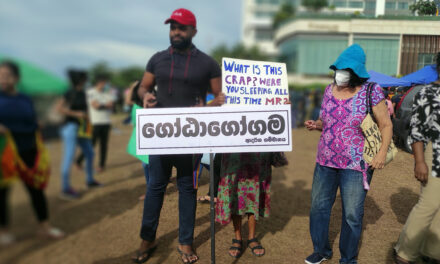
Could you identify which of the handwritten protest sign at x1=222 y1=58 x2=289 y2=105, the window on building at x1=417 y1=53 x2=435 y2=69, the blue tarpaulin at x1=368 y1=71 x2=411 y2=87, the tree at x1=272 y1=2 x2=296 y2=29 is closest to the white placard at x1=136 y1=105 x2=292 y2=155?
the handwritten protest sign at x1=222 y1=58 x2=289 y2=105

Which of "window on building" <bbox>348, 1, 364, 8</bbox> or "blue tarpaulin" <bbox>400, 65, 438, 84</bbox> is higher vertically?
"window on building" <bbox>348, 1, 364, 8</bbox>

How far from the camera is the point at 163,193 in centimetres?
283

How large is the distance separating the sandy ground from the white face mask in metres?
1.29

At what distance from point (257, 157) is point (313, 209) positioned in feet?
2.30

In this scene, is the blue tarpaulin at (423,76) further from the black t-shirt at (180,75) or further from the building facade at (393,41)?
the black t-shirt at (180,75)

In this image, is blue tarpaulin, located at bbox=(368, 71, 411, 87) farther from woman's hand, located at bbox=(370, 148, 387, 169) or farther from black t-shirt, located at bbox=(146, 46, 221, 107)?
black t-shirt, located at bbox=(146, 46, 221, 107)

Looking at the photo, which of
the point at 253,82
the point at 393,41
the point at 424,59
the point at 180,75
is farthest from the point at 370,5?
the point at 180,75

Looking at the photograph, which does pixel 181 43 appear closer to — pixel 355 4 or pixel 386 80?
pixel 386 80

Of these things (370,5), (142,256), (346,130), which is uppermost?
(370,5)

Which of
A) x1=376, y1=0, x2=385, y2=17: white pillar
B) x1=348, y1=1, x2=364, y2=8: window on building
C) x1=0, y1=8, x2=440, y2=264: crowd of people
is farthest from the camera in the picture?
x1=348, y1=1, x2=364, y2=8: window on building

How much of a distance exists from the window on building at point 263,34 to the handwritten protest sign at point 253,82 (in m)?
61.8

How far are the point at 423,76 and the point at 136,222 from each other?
331 centimetres

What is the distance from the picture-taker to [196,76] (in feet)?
8.54

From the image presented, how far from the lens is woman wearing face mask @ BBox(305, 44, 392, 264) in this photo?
2.51 metres
